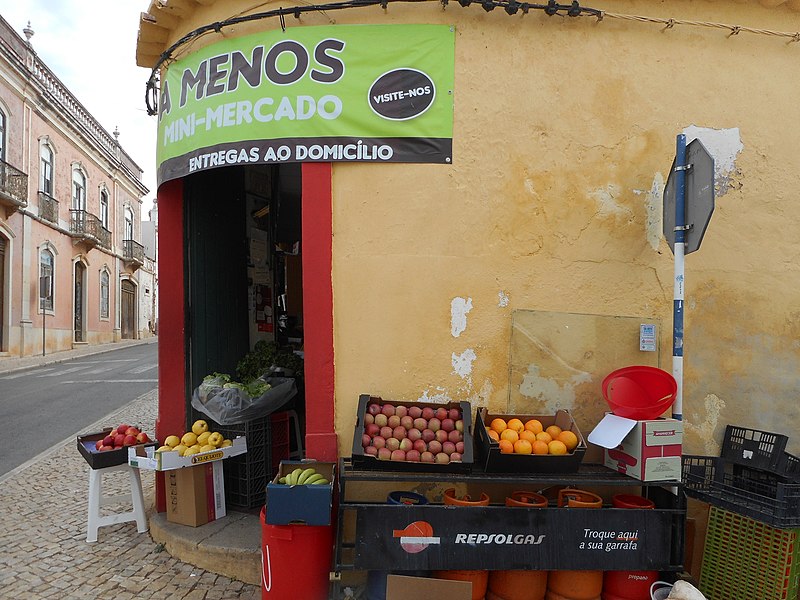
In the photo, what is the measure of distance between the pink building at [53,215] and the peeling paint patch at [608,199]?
21.9 m

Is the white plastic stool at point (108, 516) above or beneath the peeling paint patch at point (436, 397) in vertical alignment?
beneath

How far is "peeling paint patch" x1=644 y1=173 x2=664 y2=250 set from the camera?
13.5 ft

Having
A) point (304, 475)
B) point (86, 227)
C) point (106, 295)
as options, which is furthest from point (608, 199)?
point (106, 295)

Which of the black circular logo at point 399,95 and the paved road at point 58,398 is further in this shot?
the paved road at point 58,398

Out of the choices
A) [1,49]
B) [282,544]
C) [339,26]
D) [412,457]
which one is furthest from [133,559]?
[1,49]

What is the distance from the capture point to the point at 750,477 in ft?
13.1

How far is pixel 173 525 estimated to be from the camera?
14.7 feet

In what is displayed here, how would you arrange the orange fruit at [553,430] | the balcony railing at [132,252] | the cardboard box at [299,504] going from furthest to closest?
the balcony railing at [132,252]
the orange fruit at [553,430]
the cardboard box at [299,504]

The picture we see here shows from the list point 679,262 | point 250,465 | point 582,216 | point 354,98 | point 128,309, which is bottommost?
point 128,309

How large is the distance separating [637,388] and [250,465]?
10.9 feet

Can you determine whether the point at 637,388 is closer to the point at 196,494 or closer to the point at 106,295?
the point at 196,494

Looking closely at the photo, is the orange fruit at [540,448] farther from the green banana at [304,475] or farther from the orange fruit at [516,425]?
the green banana at [304,475]

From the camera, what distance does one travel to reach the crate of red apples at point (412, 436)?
11.3 ft

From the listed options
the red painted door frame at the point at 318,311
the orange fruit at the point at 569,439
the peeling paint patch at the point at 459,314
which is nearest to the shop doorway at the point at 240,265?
the red painted door frame at the point at 318,311
